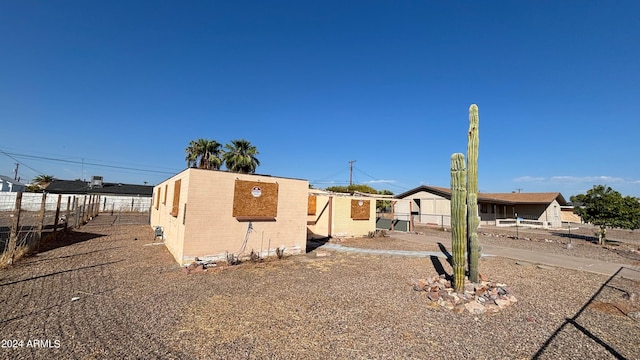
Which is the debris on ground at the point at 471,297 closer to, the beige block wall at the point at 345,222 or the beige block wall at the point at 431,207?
the beige block wall at the point at 345,222

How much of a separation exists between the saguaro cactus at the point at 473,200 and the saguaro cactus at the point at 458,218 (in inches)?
8.9

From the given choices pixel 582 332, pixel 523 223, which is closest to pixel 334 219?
pixel 582 332

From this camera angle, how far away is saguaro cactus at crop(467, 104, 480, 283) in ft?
21.2

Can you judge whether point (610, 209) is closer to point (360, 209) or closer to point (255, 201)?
point (360, 209)

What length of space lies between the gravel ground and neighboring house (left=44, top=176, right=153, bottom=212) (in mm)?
26638

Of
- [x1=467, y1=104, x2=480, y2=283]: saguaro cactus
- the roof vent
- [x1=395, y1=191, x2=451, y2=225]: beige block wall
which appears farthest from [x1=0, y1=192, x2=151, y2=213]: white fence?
[x1=467, y1=104, x2=480, y2=283]: saguaro cactus

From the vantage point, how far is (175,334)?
12.8 ft

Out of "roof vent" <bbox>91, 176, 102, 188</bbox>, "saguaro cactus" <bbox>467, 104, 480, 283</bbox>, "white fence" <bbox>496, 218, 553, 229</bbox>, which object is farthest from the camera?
"roof vent" <bbox>91, 176, 102, 188</bbox>

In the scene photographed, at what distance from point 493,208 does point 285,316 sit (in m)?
31.9

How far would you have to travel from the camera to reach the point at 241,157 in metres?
24.2

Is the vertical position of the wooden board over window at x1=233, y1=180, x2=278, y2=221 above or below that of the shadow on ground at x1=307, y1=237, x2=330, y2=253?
above

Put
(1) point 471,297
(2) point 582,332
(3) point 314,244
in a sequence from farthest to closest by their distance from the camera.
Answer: (3) point 314,244
(1) point 471,297
(2) point 582,332

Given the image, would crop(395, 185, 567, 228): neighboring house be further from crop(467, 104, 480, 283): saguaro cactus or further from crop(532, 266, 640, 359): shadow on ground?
crop(532, 266, 640, 359): shadow on ground

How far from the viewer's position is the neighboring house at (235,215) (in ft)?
26.2
